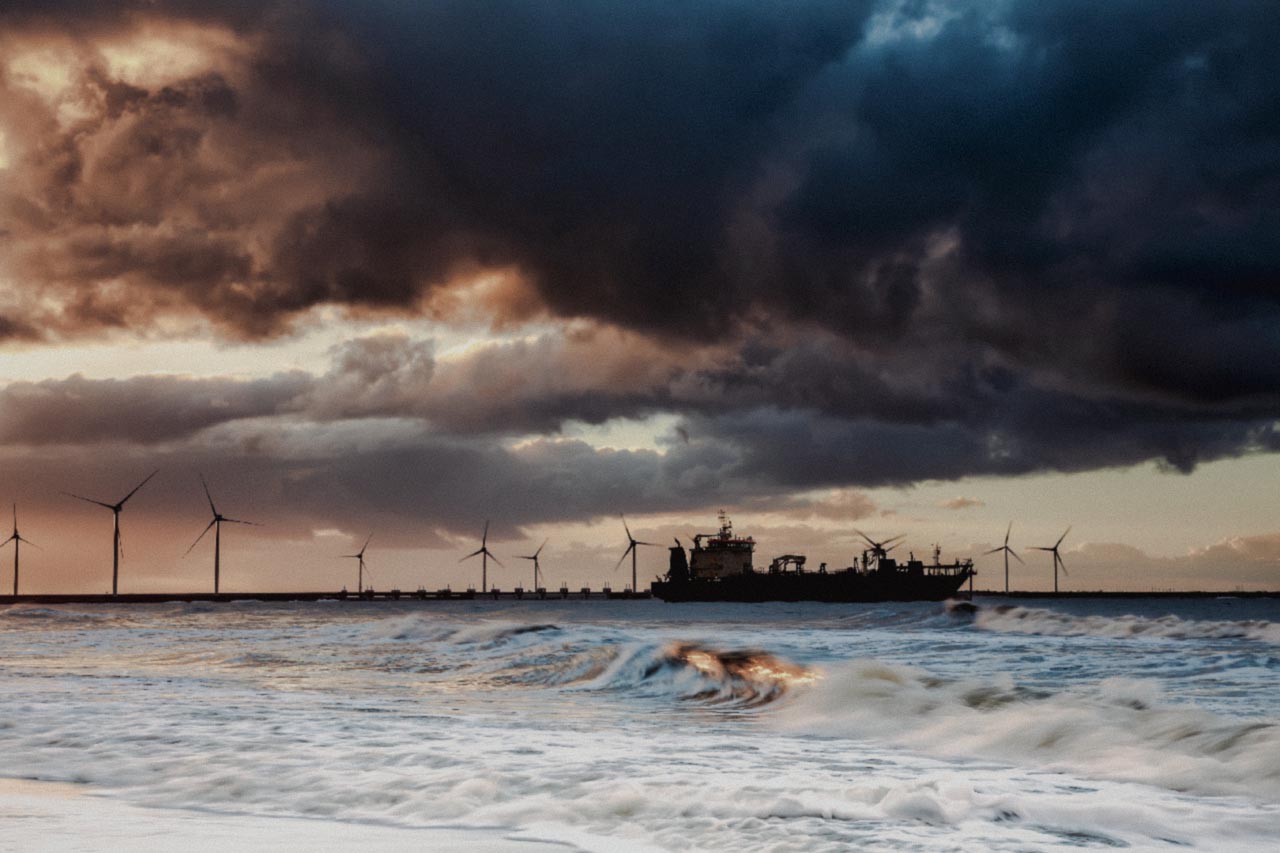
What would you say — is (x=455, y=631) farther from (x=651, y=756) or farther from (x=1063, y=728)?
(x=651, y=756)

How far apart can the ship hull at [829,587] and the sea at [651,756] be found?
122546mm

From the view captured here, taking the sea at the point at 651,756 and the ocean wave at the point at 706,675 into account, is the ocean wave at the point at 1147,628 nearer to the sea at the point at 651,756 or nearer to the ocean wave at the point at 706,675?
the sea at the point at 651,756

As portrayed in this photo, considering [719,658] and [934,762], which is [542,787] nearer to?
[934,762]

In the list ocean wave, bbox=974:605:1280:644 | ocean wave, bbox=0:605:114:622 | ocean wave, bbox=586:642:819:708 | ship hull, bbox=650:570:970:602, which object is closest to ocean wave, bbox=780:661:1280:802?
ocean wave, bbox=586:642:819:708

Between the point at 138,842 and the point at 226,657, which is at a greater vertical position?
the point at 138,842

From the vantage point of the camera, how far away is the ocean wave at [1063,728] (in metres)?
10.9

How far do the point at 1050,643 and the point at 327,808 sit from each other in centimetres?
3214

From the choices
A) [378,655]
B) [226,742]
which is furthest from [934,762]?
[378,655]

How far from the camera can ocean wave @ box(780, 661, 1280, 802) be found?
1086 centimetres

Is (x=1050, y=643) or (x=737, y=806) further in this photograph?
(x=1050, y=643)

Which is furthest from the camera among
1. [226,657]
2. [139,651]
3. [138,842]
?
[139,651]

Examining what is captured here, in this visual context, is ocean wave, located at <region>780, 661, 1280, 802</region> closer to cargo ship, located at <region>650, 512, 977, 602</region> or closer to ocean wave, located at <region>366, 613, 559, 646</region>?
ocean wave, located at <region>366, 613, 559, 646</region>

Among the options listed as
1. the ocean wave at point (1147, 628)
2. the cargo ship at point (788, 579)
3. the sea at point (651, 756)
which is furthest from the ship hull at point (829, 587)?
the sea at point (651, 756)

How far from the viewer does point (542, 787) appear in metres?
8.88
